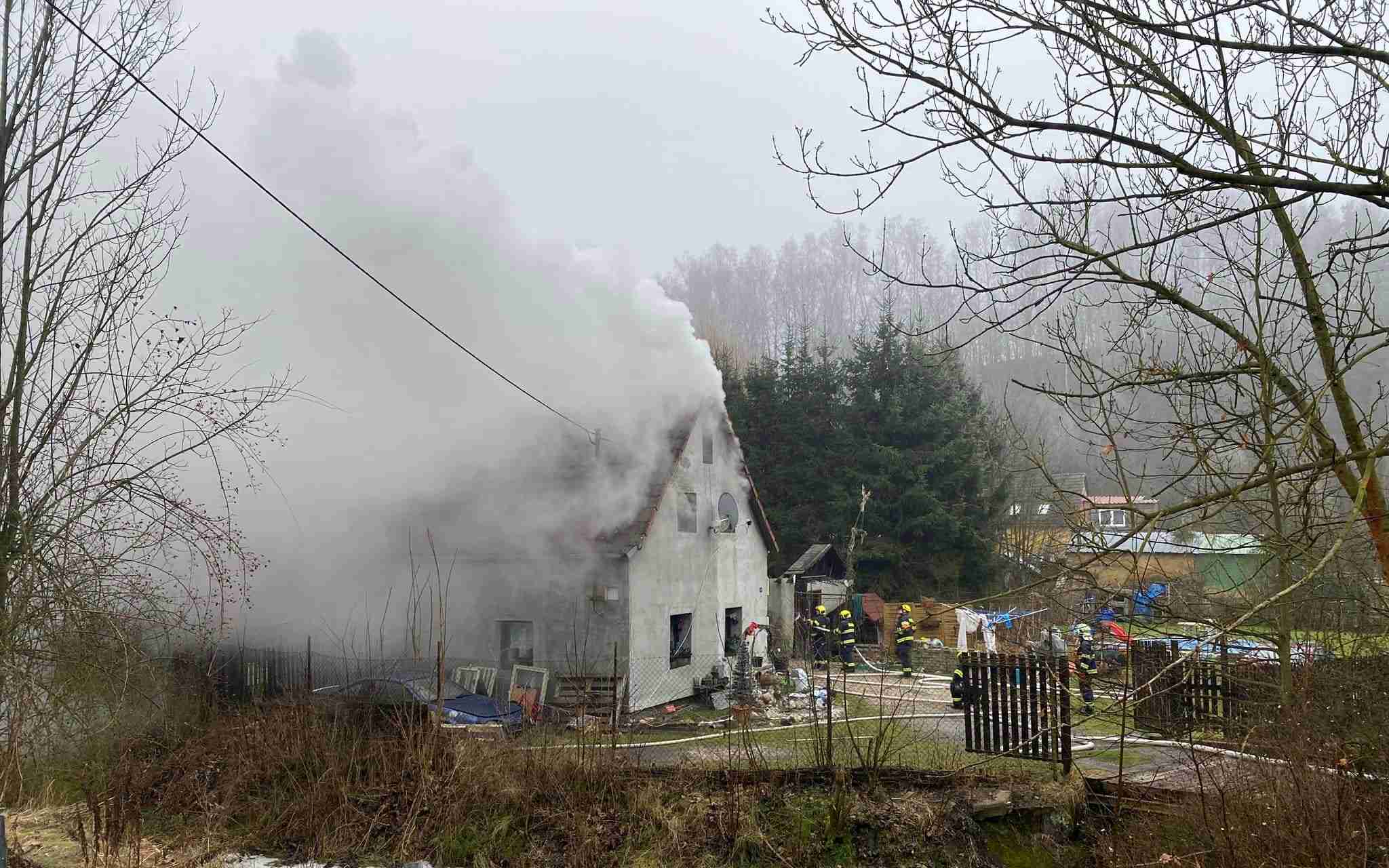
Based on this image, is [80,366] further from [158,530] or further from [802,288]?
[802,288]

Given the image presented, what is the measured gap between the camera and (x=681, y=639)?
20.6 m

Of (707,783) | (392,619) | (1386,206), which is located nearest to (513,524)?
(392,619)

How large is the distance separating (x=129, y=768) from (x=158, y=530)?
2.73m

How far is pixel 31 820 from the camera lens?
987 centimetres

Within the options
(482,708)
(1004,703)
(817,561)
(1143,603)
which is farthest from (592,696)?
(817,561)

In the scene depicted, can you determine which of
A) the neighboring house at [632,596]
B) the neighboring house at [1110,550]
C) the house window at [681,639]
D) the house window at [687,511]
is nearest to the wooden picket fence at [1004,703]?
the neighboring house at [1110,550]

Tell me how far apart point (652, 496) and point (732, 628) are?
209 inches

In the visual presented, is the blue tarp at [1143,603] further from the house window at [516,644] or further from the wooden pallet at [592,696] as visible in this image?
the house window at [516,644]

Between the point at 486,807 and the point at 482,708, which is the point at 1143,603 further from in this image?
the point at 482,708

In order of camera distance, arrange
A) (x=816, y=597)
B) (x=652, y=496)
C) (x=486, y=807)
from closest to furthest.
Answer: (x=486, y=807) → (x=652, y=496) → (x=816, y=597)

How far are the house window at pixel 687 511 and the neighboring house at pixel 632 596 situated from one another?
0.09ft

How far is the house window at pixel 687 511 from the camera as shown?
20.9 m

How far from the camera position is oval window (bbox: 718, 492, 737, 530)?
74.3 feet

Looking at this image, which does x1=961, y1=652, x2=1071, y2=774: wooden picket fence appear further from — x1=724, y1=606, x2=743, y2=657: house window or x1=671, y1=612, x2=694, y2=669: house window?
x1=724, y1=606, x2=743, y2=657: house window
